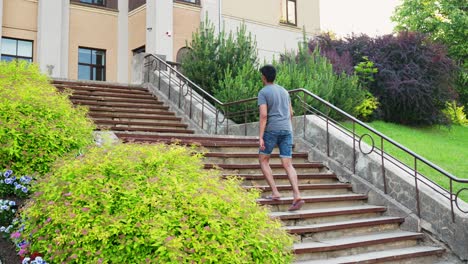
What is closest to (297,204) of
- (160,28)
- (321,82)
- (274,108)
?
(274,108)

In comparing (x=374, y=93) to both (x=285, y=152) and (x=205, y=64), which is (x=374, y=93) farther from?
(x=285, y=152)

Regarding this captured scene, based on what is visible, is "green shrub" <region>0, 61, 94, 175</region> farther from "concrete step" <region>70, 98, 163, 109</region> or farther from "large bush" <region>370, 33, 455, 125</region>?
"large bush" <region>370, 33, 455, 125</region>

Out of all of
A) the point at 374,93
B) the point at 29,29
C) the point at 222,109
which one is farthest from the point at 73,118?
the point at 29,29

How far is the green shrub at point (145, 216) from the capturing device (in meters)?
3.87

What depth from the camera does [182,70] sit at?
1500cm

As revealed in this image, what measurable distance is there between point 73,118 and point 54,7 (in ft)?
50.9

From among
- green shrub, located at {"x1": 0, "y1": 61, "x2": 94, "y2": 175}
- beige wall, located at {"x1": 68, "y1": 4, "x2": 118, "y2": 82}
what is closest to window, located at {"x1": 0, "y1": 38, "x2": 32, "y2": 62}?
beige wall, located at {"x1": 68, "y1": 4, "x2": 118, "y2": 82}

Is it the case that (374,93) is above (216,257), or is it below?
above

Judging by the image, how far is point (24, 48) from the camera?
66.4ft

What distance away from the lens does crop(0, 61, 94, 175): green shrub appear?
5.81m

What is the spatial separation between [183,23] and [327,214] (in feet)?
51.9

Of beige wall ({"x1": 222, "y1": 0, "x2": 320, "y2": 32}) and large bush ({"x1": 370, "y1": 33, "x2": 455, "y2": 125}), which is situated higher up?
beige wall ({"x1": 222, "y1": 0, "x2": 320, "y2": 32})

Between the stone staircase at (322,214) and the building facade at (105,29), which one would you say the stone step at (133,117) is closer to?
the stone staircase at (322,214)

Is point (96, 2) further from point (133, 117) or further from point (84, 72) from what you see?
point (133, 117)
